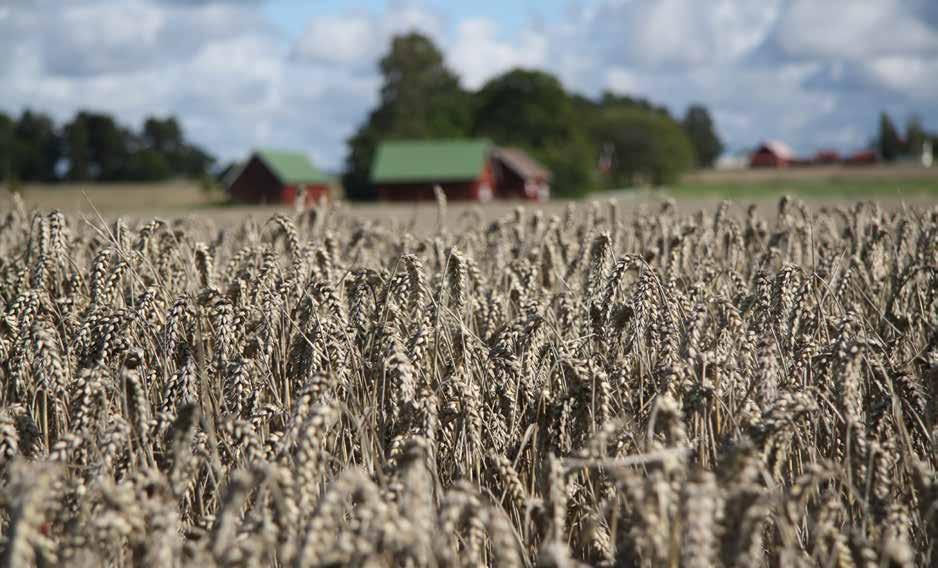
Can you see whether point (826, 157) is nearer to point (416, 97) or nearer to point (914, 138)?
point (914, 138)

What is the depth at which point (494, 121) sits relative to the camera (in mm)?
85812

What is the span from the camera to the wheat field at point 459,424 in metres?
2.23

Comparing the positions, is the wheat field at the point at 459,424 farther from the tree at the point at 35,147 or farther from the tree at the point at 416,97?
the tree at the point at 35,147

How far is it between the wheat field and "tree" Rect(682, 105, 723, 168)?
186 meters

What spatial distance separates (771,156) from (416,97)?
119 m

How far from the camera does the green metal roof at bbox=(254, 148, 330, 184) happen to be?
65688 millimetres

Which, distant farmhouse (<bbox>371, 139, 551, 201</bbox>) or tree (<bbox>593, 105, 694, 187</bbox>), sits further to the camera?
tree (<bbox>593, 105, 694, 187</bbox>)

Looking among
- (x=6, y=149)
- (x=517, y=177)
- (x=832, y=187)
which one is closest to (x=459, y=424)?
(x=517, y=177)

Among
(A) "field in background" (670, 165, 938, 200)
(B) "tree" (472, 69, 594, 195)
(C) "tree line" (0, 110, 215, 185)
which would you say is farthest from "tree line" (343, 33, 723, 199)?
(C) "tree line" (0, 110, 215, 185)

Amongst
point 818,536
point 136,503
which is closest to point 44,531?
point 136,503

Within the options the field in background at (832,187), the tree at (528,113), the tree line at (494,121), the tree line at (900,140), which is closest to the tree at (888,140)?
the tree line at (900,140)

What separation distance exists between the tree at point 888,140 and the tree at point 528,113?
92.6 m

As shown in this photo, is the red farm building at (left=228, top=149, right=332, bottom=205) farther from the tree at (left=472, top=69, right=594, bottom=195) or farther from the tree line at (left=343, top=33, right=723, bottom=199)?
the tree at (left=472, top=69, right=594, bottom=195)

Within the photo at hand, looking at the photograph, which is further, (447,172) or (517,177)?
(517,177)
